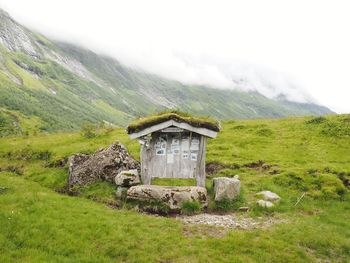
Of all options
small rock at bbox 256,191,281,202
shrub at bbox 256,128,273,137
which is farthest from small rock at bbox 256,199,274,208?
shrub at bbox 256,128,273,137

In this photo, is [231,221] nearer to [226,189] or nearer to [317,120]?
[226,189]

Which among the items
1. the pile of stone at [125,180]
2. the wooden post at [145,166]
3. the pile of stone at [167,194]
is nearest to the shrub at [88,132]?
the wooden post at [145,166]

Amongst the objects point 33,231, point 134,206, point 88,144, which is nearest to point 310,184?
point 134,206

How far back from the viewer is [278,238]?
1688 centimetres

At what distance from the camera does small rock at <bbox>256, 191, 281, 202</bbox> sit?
Answer: 2211 centimetres

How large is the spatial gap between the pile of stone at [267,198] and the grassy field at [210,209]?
42 cm

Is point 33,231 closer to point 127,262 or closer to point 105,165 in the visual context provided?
point 127,262

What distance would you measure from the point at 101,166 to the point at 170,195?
21.9 feet

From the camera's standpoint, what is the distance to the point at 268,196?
22281 millimetres

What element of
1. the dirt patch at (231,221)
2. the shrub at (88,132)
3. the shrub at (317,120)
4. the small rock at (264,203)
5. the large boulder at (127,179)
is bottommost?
the dirt patch at (231,221)

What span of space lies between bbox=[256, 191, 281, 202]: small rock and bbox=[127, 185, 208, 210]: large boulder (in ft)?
12.8

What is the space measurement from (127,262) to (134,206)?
6.82m

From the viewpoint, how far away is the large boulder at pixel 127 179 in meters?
22.7

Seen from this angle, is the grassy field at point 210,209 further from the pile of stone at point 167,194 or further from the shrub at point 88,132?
the shrub at point 88,132
